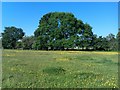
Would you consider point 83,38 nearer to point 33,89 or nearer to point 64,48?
point 64,48

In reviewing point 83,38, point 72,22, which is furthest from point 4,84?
point 83,38

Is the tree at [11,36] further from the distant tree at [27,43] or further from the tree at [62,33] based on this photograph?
the tree at [62,33]

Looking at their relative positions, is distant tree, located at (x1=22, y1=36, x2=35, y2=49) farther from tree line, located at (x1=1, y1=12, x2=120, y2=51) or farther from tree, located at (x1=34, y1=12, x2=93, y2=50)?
tree, located at (x1=34, y1=12, x2=93, y2=50)

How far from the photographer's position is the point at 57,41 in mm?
97750

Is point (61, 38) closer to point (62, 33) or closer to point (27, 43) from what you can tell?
point (62, 33)

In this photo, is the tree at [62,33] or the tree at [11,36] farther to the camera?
the tree at [11,36]

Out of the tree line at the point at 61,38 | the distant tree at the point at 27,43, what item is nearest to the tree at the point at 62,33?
the tree line at the point at 61,38

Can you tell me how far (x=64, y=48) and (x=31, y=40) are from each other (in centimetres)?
1184

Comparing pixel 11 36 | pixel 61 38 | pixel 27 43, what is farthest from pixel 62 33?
pixel 11 36

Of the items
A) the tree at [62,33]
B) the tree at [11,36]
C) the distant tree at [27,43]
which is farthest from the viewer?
the distant tree at [27,43]

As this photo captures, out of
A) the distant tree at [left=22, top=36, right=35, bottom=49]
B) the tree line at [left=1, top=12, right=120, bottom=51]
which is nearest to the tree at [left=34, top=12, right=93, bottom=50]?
the tree line at [left=1, top=12, right=120, bottom=51]

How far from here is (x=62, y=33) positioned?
3996 inches

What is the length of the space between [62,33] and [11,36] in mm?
19275

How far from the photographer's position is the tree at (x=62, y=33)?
91500mm
